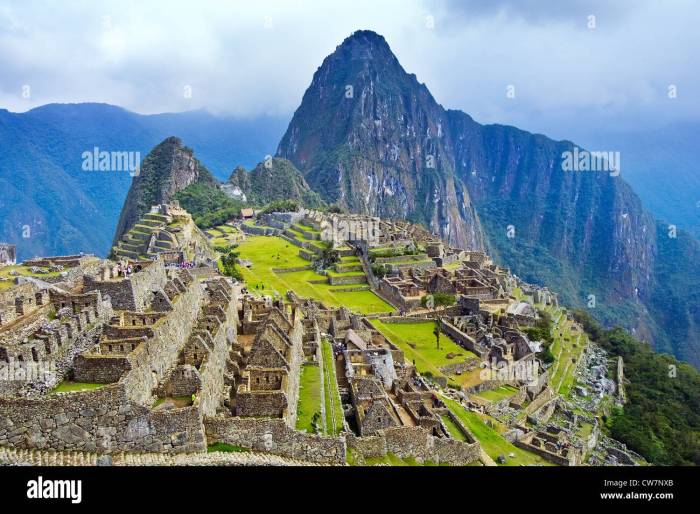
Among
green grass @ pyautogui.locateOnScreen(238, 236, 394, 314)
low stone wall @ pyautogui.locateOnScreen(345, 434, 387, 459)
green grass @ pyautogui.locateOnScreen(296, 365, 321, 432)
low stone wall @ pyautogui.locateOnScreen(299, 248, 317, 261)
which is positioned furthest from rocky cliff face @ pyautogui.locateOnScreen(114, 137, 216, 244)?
low stone wall @ pyautogui.locateOnScreen(345, 434, 387, 459)

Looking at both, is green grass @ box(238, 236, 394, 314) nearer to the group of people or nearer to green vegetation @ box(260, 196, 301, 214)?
the group of people

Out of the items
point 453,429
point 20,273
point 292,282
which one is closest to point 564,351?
point 292,282

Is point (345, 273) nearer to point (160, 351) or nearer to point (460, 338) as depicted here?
point (460, 338)

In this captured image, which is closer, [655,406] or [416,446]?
[416,446]

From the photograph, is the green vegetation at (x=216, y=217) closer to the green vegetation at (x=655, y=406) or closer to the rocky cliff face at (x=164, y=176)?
the rocky cliff face at (x=164, y=176)

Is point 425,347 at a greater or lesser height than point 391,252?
lesser
